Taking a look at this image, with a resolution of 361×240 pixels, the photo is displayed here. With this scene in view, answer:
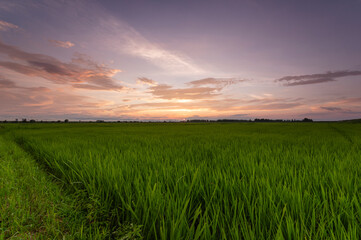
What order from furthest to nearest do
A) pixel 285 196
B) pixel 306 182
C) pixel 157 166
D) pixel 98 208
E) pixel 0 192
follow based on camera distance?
pixel 157 166
pixel 0 192
pixel 306 182
pixel 98 208
pixel 285 196

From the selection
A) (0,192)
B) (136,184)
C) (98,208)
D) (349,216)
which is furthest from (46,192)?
(349,216)

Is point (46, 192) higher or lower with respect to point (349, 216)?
lower

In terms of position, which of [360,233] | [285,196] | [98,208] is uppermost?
[285,196]

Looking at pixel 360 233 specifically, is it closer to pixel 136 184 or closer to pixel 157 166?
pixel 136 184

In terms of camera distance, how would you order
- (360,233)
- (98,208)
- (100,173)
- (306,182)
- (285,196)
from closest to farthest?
(360,233)
(285,196)
(98,208)
(306,182)
(100,173)

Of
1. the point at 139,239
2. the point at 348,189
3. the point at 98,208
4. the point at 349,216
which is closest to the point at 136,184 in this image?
the point at 98,208

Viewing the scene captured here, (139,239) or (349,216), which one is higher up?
(349,216)

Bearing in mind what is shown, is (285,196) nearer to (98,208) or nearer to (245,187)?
(245,187)

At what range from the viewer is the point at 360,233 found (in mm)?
1229

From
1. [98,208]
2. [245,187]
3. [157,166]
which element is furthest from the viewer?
[157,166]

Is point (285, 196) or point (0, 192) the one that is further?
point (0, 192)

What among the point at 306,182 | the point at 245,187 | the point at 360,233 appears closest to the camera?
the point at 360,233

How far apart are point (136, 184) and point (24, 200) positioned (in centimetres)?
144

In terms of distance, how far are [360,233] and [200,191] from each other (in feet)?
3.99
